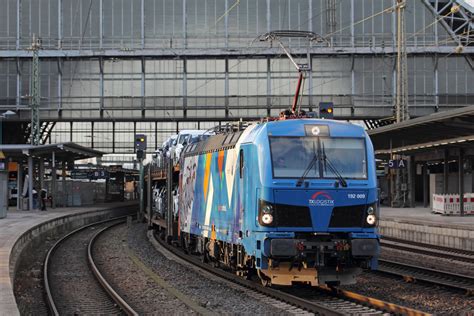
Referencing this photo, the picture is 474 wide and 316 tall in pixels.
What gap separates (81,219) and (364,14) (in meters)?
27.8

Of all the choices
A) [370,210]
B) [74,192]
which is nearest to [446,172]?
[370,210]

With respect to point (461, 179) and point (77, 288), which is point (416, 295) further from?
point (461, 179)

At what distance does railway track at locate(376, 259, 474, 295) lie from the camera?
1415 centimetres

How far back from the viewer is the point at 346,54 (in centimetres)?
5397

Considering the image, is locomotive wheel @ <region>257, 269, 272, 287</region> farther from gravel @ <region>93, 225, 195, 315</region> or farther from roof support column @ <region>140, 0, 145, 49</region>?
roof support column @ <region>140, 0, 145, 49</region>

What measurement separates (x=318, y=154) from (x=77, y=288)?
6644mm

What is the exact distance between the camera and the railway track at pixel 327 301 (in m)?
11.1

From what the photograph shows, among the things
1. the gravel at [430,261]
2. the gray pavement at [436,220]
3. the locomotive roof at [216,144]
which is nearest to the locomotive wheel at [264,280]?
the locomotive roof at [216,144]

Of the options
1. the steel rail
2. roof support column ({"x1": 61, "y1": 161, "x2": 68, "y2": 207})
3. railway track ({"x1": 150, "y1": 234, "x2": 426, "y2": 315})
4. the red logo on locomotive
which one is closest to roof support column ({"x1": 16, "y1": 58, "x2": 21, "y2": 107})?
roof support column ({"x1": 61, "y1": 161, "x2": 68, "y2": 207})

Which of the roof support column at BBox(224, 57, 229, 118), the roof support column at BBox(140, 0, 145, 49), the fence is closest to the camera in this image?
the fence

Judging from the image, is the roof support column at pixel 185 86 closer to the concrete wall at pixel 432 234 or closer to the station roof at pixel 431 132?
the station roof at pixel 431 132

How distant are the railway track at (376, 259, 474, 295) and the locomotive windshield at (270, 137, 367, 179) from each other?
10.5 feet

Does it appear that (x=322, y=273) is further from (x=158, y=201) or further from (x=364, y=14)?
(x=364, y=14)

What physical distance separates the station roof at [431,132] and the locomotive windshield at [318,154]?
1012cm
